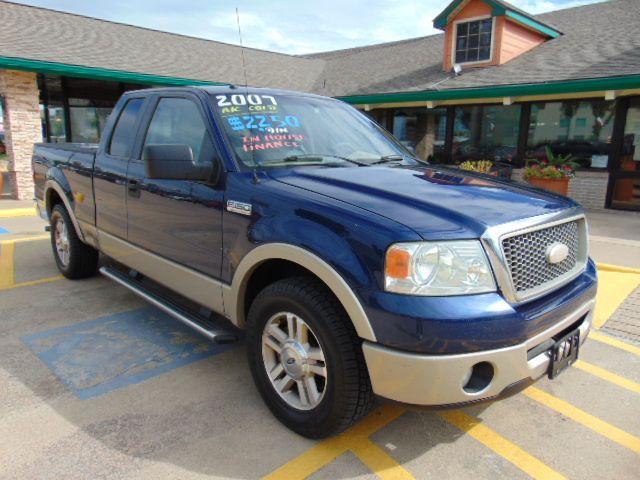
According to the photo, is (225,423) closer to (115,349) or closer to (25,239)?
(115,349)

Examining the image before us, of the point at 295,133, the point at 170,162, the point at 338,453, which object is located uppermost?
the point at 295,133

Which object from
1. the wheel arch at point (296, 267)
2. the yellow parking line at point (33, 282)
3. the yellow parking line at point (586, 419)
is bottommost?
the yellow parking line at point (586, 419)

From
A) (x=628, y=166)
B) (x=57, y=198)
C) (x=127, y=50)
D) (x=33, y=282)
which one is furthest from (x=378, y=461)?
(x=127, y=50)

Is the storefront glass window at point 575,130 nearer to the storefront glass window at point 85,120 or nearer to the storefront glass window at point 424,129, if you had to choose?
the storefront glass window at point 424,129

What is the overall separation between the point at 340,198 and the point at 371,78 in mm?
14753

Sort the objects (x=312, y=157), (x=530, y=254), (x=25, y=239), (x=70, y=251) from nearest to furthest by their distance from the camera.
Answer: (x=530, y=254) < (x=312, y=157) < (x=70, y=251) < (x=25, y=239)

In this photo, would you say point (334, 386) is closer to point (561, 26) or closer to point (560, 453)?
point (560, 453)

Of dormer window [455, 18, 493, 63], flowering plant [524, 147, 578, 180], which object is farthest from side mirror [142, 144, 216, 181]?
dormer window [455, 18, 493, 63]

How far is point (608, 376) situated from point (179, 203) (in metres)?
3.18

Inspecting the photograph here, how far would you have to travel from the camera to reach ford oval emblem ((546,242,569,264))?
245 centimetres

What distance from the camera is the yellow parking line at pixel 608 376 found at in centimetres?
323

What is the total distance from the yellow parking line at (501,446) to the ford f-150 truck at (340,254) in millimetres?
477

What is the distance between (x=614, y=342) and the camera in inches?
154

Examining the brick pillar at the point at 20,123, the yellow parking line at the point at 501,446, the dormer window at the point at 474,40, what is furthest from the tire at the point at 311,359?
the dormer window at the point at 474,40
